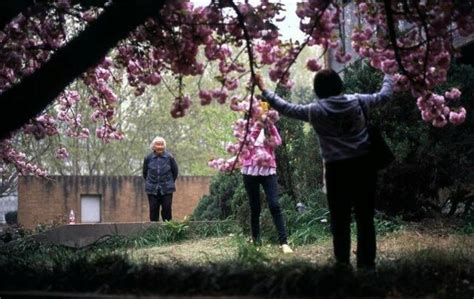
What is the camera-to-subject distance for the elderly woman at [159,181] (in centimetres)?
1113

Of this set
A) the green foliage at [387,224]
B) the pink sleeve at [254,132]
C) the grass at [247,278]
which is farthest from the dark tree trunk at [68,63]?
the green foliage at [387,224]

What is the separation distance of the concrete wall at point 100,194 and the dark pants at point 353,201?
1875 cm

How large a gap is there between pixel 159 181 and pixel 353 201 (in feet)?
22.2

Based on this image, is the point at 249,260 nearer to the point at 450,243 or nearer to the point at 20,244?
the point at 450,243

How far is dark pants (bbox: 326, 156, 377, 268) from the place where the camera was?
4.69 metres

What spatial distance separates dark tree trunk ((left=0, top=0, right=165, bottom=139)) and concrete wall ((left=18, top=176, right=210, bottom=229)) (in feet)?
61.1

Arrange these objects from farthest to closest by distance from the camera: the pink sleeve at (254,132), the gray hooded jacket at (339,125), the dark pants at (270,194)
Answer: the dark pants at (270,194) → the pink sleeve at (254,132) → the gray hooded jacket at (339,125)

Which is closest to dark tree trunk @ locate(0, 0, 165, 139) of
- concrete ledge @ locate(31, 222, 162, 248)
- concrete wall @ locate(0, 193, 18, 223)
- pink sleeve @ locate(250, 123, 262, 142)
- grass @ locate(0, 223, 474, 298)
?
grass @ locate(0, 223, 474, 298)

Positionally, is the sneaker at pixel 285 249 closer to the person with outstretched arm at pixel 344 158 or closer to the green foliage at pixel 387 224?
the green foliage at pixel 387 224

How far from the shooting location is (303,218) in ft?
31.2

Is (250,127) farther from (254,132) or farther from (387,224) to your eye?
(387,224)

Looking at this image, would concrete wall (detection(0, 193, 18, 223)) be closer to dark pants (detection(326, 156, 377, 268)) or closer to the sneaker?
the sneaker

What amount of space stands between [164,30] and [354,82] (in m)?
4.98

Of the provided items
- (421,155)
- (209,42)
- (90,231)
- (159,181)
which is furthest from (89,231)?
(209,42)
